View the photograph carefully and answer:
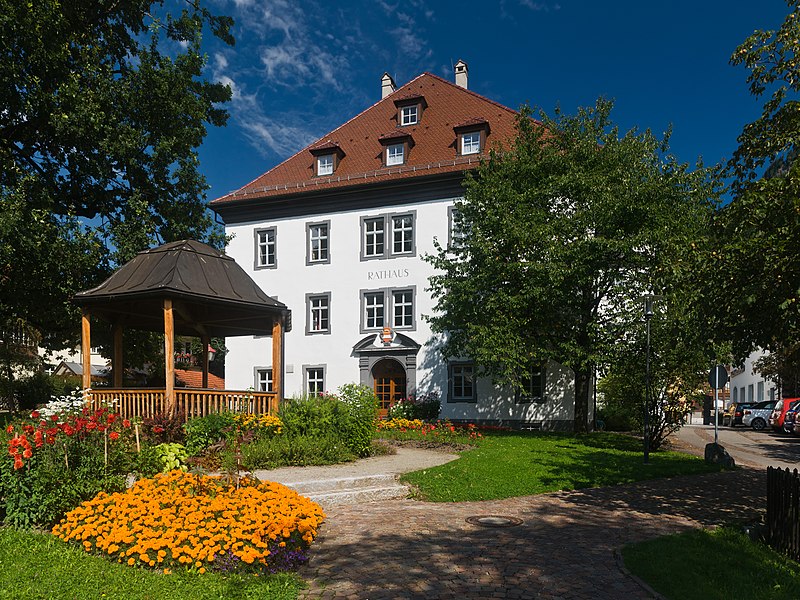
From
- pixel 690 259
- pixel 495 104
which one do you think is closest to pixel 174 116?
pixel 495 104

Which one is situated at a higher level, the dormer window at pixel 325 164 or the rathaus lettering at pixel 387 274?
the dormer window at pixel 325 164

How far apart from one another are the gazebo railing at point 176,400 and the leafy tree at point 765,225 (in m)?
9.49

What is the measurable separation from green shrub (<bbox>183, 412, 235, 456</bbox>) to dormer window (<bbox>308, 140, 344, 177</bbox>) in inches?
770

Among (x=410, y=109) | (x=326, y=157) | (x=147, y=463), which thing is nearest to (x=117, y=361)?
(x=147, y=463)

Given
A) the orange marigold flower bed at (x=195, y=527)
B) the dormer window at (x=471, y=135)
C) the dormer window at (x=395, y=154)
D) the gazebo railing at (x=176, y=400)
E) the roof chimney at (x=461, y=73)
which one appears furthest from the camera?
the roof chimney at (x=461, y=73)

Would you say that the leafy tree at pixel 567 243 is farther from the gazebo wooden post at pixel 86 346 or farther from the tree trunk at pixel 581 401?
the gazebo wooden post at pixel 86 346

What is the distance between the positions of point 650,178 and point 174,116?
1577 cm

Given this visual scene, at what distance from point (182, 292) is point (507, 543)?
8.62 metres

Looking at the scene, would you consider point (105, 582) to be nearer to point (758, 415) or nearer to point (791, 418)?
point (791, 418)

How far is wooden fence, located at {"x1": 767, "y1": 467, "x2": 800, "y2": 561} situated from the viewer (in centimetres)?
703

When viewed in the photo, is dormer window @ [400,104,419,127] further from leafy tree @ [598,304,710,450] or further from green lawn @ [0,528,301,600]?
green lawn @ [0,528,301,600]

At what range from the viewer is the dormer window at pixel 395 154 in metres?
28.9

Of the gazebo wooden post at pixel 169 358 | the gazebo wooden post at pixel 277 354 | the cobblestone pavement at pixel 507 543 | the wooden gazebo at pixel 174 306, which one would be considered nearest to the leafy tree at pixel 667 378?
the cobblestone pavement at pixel 507 543

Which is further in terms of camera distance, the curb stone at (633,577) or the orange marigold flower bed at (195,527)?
the orange marigold flower bed at (195,527)
